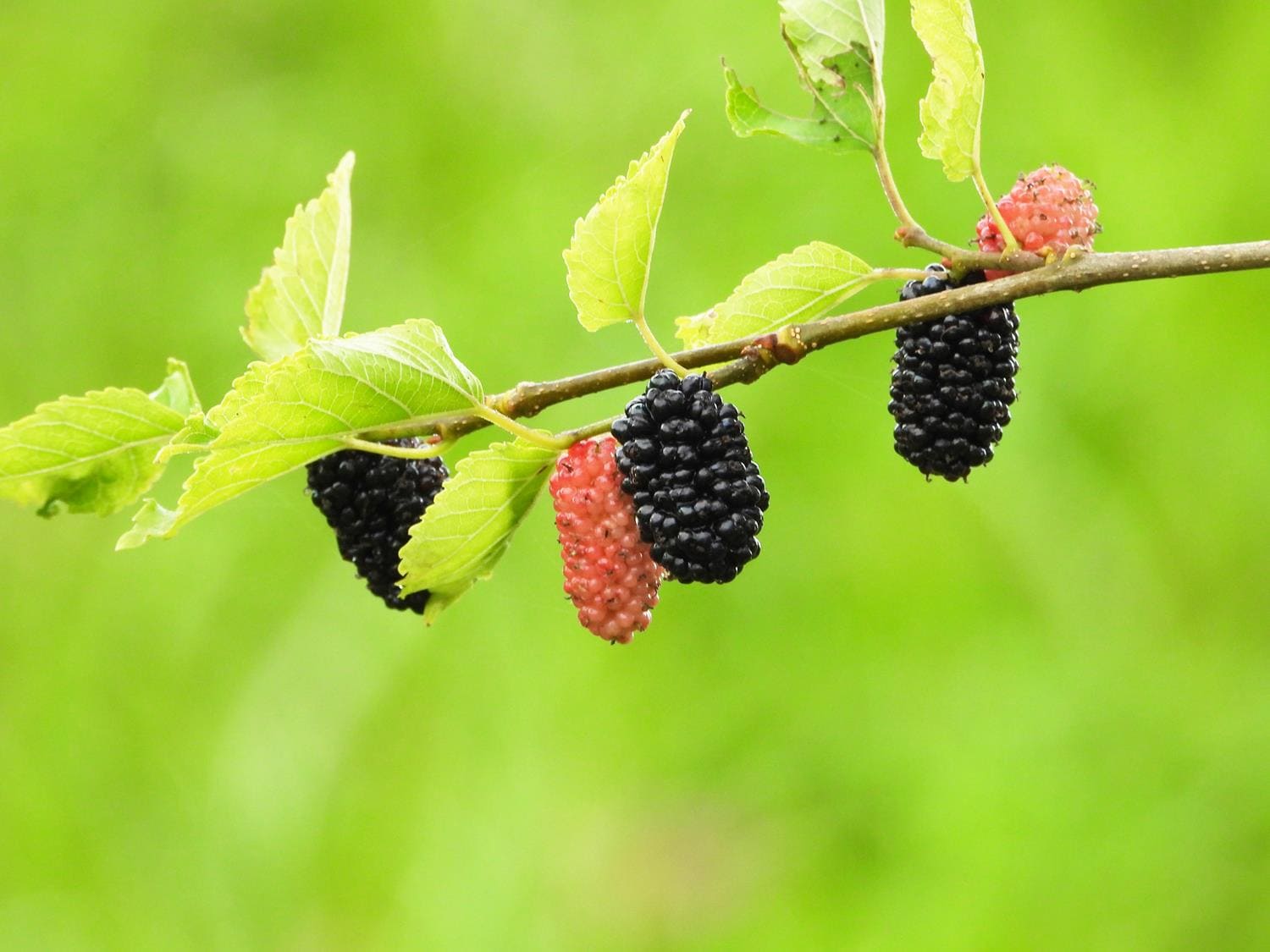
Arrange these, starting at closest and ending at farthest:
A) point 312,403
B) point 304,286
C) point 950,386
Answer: point 312,403 → point 950,386 → point 304,286

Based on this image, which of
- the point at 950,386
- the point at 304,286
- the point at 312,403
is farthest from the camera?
the point at 304,286

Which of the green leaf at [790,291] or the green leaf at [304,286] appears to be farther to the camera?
the green leaf at [304,286]

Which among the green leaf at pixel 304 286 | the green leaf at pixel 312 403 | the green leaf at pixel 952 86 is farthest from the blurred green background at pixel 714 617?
the green leaf at pixel 312 403

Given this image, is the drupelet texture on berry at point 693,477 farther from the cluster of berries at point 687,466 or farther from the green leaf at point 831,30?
the green leaf at point 831,30

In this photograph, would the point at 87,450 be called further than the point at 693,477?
Yes

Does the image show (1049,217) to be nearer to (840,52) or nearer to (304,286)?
(840,52)

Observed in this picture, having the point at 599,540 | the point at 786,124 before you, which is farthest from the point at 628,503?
the point at 786,124

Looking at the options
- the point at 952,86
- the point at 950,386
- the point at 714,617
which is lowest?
the point at 714,617
